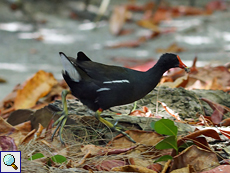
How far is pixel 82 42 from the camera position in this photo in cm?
769

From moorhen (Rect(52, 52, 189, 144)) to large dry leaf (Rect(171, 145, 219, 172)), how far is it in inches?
14.7

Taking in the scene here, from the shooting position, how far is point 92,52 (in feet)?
22.6

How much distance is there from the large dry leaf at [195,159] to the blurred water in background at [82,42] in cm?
323

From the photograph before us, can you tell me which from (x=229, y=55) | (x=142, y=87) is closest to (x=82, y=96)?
(x=142, y=87)

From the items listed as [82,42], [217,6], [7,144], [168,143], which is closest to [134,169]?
[168,143]

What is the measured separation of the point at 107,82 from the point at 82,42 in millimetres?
5683

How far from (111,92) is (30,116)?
830 millimetres

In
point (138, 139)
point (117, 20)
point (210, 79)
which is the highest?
point (117, 20)

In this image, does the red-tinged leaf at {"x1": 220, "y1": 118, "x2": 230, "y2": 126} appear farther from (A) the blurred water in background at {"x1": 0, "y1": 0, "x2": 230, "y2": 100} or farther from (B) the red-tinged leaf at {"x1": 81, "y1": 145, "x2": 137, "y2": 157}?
(A) the blurred water in background at {"x1": 0, "y1": 0, "x2": 230, "y2": 100}

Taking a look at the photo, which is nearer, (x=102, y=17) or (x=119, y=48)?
(x=119, y=48)

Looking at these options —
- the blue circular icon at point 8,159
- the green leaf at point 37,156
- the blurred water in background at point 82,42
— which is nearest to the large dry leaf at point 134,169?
the green leaf at point 37,156

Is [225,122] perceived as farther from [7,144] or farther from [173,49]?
[173,49]

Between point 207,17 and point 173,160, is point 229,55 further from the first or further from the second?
point 173,160

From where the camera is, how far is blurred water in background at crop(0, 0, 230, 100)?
580 centimetres
